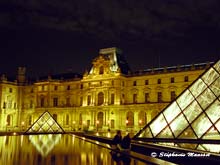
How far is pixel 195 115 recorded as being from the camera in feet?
55.3

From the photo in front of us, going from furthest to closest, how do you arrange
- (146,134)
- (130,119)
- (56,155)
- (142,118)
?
(130,119), (142,118), (146,134), (56,155)

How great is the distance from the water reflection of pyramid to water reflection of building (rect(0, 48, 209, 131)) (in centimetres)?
3002

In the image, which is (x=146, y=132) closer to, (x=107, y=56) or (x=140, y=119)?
(x=140, y=119)

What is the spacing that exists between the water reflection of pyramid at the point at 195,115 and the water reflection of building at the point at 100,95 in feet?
98.5

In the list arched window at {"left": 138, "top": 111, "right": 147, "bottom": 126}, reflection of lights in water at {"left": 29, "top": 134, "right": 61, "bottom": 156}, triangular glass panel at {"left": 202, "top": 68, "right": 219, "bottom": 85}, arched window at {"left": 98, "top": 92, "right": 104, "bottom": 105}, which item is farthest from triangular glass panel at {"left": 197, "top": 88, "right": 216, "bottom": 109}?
arched window at {"left": 98, "top": 92, "right": 104, "bottom": 105}

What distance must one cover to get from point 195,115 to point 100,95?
40.7 metres

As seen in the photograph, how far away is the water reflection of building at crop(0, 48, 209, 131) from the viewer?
51250 mm

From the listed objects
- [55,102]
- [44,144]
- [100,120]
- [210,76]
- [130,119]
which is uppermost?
[55,102]

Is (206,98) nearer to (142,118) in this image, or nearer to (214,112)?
(214,112)

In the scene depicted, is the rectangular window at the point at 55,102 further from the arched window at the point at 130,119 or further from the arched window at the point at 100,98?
the arched window at the point at 130,119

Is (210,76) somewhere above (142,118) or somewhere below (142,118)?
above

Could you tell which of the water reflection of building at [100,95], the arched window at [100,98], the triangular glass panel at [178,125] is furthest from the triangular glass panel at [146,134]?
the arched window at [100,98]

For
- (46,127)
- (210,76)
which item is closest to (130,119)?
(46,127)

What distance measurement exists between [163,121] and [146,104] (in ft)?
108
